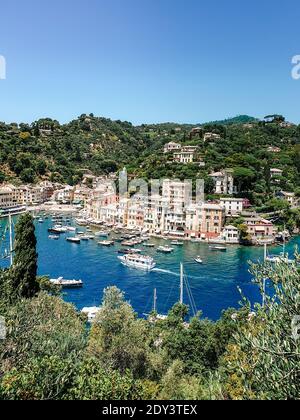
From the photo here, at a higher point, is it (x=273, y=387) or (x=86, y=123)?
(x=86, y=123)

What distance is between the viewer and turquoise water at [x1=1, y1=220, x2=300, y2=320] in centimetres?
1302

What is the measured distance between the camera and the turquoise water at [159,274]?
42.7 feet

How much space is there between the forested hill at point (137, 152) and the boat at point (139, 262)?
11.4m

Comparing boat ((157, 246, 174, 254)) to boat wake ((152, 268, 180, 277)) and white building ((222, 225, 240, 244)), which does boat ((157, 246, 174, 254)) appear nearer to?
boat wake ((152, 268, 180, 277))

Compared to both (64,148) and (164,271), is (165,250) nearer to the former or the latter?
(164,271)

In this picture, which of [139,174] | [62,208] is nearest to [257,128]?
[139,174]

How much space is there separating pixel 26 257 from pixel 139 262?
26.9 feet

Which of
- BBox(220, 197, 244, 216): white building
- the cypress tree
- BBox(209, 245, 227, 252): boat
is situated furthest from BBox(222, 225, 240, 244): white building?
the cypress tree

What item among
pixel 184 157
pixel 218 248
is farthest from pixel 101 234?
pixel 184 157

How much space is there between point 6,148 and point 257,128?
24.5 m

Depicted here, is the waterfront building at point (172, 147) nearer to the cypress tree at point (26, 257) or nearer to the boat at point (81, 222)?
the boat at point (81, 222)

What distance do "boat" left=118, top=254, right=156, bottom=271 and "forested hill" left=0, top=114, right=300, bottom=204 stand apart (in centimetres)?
1143
